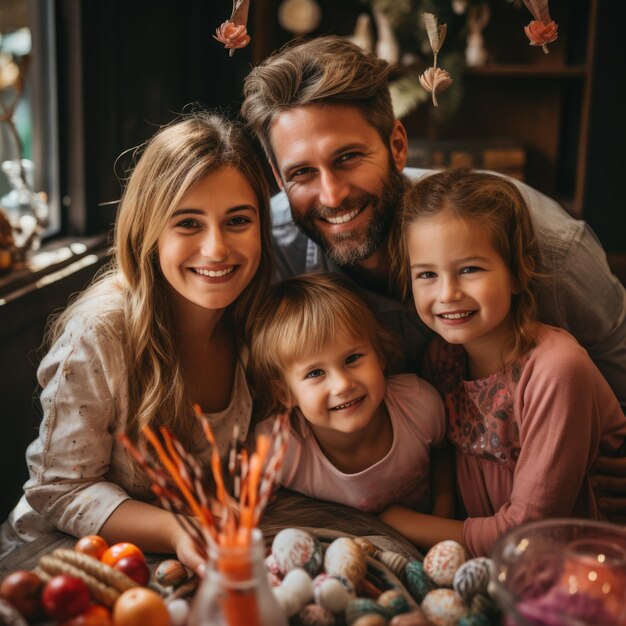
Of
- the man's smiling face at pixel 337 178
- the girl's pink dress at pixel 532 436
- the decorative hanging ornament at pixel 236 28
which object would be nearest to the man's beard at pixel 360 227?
the man's smiling face at pixel 337 178

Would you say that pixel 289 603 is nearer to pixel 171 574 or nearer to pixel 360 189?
pixel 171 574

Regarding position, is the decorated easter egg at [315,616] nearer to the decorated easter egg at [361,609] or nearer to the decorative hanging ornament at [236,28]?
the decorated easter egg at [361,609]

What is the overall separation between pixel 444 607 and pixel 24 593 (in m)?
0.55

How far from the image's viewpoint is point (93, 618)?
100cm

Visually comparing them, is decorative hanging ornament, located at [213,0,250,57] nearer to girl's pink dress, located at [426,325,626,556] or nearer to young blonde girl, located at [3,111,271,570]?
young blonde girl, located at [3,111,271,570]

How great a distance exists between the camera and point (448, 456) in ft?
5.65

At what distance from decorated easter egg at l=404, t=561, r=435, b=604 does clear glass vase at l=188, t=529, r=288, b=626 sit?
12.9 inches

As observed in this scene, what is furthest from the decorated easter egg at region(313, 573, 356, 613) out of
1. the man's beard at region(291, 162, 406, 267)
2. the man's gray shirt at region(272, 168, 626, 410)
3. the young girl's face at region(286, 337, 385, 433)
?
the man's beard at region(291, 162, 406, 267)

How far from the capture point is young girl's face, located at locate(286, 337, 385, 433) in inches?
60.9

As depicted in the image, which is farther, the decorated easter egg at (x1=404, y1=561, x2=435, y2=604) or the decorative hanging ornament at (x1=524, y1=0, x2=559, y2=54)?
the decorative hanging ornament at (x1=524, y1=0, x2=559, y2=54)

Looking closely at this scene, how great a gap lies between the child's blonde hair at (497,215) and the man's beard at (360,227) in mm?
221

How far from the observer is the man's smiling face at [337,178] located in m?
1.80

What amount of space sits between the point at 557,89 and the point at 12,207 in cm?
272

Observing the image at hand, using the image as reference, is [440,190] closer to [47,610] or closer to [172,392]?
[172,392]
